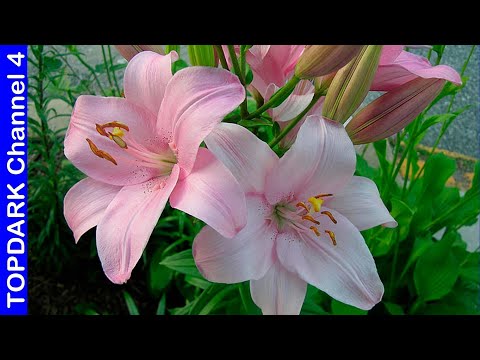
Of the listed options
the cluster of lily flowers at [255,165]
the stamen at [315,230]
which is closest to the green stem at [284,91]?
the cluster of lily flowers at [255,165]

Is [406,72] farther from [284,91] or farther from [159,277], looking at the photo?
[159,277]

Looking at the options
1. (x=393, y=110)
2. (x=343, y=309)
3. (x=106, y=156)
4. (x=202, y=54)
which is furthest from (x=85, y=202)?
(x=343, y=309)

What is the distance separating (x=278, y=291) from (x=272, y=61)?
0.63ft

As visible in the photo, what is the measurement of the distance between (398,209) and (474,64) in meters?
1.31

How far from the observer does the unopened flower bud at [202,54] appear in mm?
402

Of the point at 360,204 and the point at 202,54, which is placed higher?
the point at 202,54

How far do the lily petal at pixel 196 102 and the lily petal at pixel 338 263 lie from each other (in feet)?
0.36

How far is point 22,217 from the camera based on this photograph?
646 mm

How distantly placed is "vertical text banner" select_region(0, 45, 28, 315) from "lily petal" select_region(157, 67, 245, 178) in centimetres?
34

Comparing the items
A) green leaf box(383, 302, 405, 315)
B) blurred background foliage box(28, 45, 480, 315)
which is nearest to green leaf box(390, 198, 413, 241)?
blurred background foliage box(28, 45, 480, 315)

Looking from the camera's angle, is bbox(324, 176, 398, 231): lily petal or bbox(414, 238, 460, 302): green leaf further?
bbox(414, 238, 460, 302): green leaf

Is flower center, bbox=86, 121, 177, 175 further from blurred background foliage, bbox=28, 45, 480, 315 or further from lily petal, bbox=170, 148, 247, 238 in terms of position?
blurred background foliage, bbox=28, 45, 480, 315

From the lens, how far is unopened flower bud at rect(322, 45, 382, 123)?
14.3 inches

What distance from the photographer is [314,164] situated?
1.25ft
